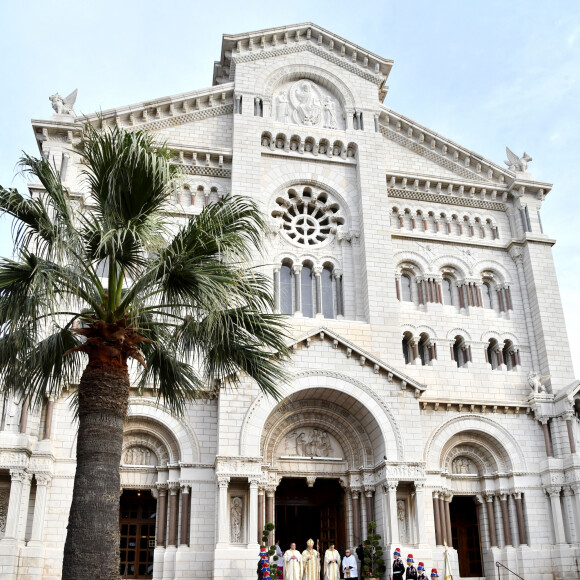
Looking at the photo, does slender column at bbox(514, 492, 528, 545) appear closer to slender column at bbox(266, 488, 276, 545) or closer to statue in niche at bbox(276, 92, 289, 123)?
slender column at bbox(266, 488, 276, 545)

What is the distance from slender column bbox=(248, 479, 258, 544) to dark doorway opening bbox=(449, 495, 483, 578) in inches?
380

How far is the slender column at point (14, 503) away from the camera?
21.3 meters

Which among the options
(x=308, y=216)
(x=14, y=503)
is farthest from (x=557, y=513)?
(x=14, y=503)

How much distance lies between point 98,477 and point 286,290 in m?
17.0

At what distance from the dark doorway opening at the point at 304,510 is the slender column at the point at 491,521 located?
586 centimetres

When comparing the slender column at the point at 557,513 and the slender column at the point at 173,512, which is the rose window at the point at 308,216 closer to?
the slender column at the point at 173,512

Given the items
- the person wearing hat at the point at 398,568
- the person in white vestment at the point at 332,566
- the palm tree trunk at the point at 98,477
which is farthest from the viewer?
the person in white vestment at the point at 332,566

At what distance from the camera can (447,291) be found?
99.2ft

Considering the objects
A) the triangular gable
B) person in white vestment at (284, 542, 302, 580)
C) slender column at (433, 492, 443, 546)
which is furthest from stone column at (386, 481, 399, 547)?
the triangular gable

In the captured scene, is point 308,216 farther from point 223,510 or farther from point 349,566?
point 349,566

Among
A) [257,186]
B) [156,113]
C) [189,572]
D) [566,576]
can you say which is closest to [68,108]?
[156,113]

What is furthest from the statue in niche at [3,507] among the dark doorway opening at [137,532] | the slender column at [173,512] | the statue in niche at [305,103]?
the statue in niche at [305,103]

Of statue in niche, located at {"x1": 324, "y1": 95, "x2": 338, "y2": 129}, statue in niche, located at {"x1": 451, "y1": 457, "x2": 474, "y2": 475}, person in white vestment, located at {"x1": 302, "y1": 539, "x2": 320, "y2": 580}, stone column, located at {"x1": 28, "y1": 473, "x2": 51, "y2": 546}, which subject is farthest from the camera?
statue in niche, located at {"x1": 324, "y1": 95, "x2": 338, "y2": 129}

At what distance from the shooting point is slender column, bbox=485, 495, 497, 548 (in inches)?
1031
